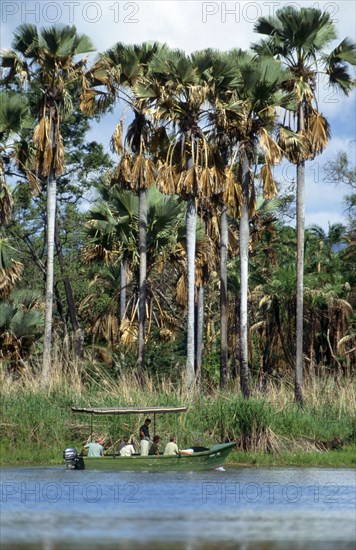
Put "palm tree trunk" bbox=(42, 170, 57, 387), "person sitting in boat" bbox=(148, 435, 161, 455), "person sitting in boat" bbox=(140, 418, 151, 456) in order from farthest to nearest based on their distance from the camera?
"palm tree trunk" bbox=(42, 170, 57, 387) < "person sitting in boat" bbox=(148, 435, 161, 455) < "person sitting in boat" bbox=(140, 418, 151, 456)

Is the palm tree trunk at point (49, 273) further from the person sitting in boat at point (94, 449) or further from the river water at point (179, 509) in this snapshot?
the river water at point (179, 509)

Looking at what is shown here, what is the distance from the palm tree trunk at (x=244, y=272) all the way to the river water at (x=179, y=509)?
310 inches

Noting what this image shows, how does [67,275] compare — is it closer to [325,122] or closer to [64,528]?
[325,122]

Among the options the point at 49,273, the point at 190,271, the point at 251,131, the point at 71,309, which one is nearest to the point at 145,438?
the point at 190,271

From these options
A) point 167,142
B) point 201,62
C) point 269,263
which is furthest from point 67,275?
point 201,62

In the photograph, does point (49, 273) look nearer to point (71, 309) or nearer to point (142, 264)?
point (142, 264)

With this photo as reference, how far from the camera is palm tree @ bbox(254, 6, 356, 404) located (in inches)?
1709

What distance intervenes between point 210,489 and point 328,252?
33.7m

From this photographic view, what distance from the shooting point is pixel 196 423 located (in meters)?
36.2

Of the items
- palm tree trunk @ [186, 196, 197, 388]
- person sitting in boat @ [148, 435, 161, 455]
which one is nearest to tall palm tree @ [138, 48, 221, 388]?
palm tree trunk @ [186, 196, 197, 388]

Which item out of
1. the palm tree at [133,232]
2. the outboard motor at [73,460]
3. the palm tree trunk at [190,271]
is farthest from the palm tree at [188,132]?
the outboard motor at [73,460]

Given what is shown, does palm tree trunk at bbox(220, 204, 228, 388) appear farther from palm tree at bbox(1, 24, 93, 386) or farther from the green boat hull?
the green boat hull

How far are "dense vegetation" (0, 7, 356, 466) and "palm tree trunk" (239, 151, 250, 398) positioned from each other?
0.16ft

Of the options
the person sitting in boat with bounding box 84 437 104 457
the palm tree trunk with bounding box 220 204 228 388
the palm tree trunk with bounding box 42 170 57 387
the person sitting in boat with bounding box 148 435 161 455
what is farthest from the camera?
the palm tree trunk with bounding box 220 204 228 388
